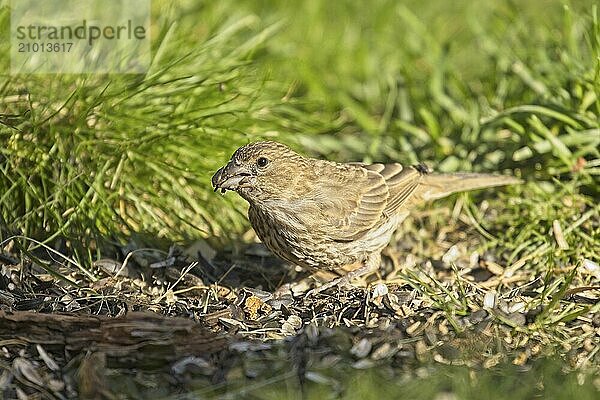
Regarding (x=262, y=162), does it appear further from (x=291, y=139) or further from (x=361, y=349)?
(x=291, y=139)

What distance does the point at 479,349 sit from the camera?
4.70 meters

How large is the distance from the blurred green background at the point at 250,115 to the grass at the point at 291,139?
0.01 m

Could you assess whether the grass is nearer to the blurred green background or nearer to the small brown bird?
the blurred green background

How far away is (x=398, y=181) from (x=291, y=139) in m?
1.12

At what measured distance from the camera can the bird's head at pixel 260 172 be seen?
4.99 metres

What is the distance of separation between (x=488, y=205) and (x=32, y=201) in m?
3.09

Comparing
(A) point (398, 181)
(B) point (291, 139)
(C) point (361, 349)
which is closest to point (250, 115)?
(B) point (291, 139)

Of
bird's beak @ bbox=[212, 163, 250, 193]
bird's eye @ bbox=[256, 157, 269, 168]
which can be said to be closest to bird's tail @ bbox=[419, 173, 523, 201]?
bird's eye @ bbox=[256, 157, 269, 168]

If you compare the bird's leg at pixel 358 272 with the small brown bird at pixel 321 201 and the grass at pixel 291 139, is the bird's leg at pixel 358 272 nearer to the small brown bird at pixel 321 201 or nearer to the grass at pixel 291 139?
the small brown bird at pixel 321 201

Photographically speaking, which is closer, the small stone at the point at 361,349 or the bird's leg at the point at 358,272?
the small stone at the point at 361,349

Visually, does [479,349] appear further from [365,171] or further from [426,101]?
[426,101]

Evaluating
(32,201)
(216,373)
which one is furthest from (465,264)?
(32,201)

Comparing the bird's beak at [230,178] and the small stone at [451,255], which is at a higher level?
the bird's beak at [230,178]

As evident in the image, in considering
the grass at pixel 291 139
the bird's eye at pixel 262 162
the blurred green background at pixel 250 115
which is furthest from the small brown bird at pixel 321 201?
the blurred green background at pixel 250 115
